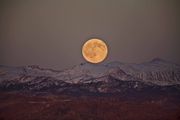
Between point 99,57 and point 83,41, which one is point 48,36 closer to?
point 83,41

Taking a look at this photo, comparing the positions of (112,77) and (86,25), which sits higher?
(86,25)

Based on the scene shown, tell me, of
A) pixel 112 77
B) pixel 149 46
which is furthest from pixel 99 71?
pixel 149 46

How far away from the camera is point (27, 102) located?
14.6 ft

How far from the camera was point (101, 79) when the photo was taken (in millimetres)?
4504

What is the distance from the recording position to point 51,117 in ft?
14.2

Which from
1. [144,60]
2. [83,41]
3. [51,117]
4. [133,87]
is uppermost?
[83,41]

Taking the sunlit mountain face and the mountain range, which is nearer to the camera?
the sunlit mountain face

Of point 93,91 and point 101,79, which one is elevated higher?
point 101,79

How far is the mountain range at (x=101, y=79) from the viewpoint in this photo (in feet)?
14.7

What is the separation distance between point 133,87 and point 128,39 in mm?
753

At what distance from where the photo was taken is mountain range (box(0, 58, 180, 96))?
447 cm

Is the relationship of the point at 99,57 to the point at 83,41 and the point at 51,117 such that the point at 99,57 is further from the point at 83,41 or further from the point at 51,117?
the point at 51,117

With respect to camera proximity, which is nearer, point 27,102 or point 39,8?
point 27,102

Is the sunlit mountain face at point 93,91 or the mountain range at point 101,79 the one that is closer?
the sunlit mountain face at point 93,91
